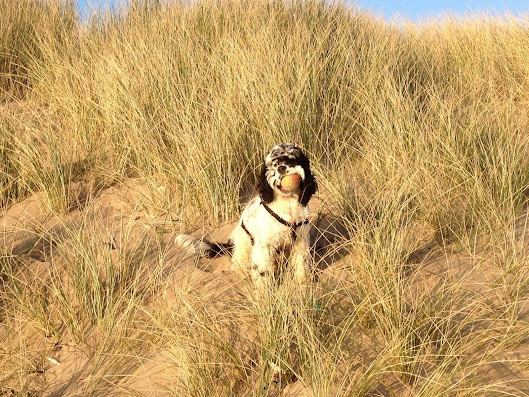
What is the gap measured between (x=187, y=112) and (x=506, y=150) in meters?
2.62

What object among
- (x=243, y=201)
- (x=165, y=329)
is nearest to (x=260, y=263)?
A: (x=165, y=329)

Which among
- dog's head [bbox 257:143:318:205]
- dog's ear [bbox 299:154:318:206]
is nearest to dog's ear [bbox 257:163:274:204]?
dog's head [bbox 257:143:318:205]

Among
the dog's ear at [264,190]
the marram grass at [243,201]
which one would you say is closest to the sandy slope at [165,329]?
the marram grass at [243,201]

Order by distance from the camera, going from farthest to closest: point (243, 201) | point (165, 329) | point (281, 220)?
point (243, 201) < point (281, 220) < point (165, 329)

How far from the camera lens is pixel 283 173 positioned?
3.53m

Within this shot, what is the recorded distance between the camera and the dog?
3.56 meters

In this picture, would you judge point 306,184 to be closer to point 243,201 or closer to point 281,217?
point 281,217

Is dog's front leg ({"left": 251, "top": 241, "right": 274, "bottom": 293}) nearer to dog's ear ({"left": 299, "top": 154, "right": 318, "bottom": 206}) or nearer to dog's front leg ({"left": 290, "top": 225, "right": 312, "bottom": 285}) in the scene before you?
dog's front leg ({"left": 290, "top": 225, "right": 312, "bottom": 285})

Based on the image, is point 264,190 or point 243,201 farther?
point 243,201

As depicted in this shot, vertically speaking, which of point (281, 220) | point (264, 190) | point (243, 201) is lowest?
point (243, 201)

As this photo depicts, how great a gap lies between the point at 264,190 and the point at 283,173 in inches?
6.9

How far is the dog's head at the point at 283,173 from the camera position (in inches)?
140

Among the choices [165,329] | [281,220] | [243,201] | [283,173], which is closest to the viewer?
[165,329]

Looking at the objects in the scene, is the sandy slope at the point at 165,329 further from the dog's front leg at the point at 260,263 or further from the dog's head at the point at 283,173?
the dog's head at the point at 283,173
